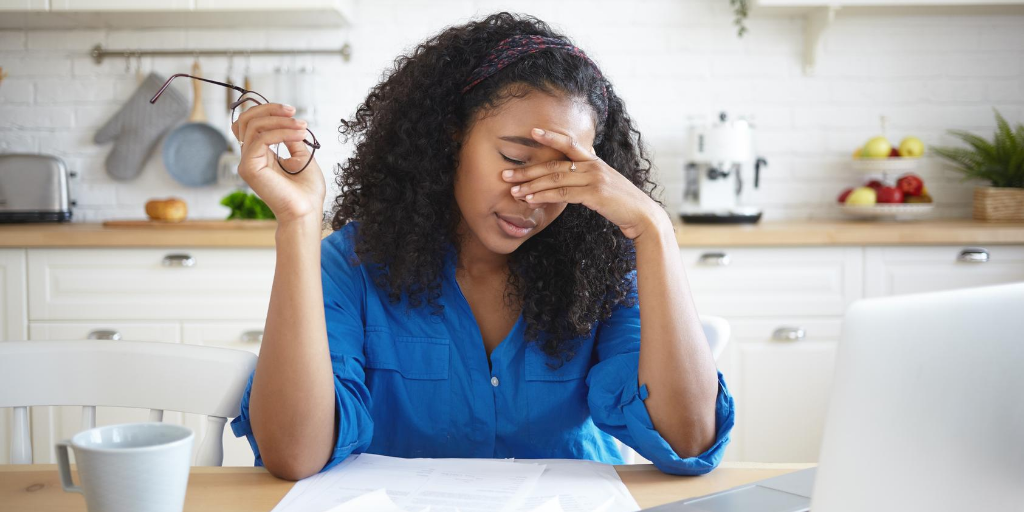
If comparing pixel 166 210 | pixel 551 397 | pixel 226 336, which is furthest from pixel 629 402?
pixel 166 210

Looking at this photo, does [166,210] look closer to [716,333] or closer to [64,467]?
[716,333]

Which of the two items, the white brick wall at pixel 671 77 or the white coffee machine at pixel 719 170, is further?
the white brick wall at pixel 671 77

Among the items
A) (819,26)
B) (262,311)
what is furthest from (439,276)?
(819,26)

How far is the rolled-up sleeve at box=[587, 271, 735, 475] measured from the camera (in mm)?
944

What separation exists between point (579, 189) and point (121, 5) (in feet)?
7.27

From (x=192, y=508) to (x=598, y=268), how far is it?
665 mm

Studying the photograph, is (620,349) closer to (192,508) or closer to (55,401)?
(192,508)

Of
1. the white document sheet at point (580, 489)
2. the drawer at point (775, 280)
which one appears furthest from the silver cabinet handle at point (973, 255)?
the white document sheet at point (580, 489)

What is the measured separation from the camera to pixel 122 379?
41.9 inches

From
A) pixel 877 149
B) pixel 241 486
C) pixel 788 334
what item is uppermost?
pixel 877 149

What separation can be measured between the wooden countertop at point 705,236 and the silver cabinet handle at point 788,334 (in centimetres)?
25

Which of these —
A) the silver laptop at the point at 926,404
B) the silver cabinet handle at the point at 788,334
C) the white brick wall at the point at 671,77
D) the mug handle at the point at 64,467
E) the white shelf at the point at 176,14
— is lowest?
the silver cabinet handle at the point at 788,334

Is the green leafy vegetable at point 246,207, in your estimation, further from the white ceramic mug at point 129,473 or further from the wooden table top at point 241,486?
the white ceramic mug at point 129,473

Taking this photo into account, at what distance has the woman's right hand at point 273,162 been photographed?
92 centimetres
